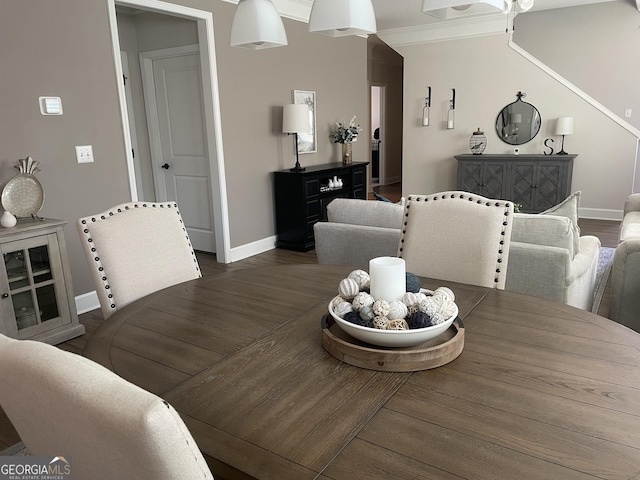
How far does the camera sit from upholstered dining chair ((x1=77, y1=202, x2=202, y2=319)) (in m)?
1.82

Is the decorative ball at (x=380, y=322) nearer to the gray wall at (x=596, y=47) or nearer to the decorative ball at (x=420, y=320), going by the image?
the decorative ball at (x=420, y=320)

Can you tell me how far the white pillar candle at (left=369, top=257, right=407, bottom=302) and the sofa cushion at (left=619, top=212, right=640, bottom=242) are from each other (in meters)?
2.14

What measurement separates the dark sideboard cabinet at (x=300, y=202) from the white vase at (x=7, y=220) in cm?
279

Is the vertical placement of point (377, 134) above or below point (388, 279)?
above

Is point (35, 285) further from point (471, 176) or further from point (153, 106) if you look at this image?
point (471, 176)

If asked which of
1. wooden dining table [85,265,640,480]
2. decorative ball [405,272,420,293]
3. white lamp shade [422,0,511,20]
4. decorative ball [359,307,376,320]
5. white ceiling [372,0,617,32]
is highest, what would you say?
white ceiling [372,0,617,32]

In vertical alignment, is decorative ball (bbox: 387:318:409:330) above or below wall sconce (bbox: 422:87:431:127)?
below

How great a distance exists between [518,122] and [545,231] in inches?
187

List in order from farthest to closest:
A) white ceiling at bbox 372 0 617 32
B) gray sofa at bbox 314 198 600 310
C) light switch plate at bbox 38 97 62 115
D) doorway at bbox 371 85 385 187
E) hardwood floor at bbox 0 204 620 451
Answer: doorway at bbox 371 85 385 187 < white ceiling at bbox 372 0 617 32 < light switch plate at bbox 38 97 62 115 < gray sofa at bbox 314 198 600 310 < hardwood floor at bbox 0 204 620 451

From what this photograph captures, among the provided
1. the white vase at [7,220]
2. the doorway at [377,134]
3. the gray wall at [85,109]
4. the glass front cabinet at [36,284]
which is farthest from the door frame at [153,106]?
the doorway at [377,134]

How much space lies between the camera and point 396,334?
1.18m

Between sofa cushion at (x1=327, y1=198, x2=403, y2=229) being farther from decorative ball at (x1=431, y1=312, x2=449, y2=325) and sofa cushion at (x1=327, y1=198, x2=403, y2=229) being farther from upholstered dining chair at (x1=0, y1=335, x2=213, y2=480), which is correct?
upholstered dining chair at (x1=0, y1=335, x2=213, y2=480)

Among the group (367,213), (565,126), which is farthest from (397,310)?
(565,126)

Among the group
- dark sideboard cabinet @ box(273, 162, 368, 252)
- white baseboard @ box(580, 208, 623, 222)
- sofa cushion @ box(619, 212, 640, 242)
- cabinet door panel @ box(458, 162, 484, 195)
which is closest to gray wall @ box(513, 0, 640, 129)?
white baseboard @ box(580, 208, 623, 222)
